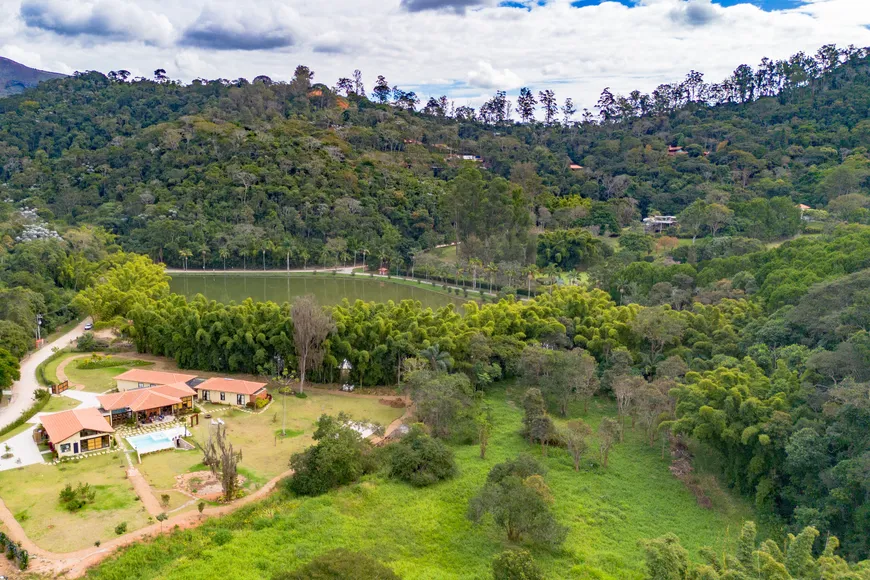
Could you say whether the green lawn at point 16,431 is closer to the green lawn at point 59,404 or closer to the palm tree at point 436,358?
the green lawn at point 59,404

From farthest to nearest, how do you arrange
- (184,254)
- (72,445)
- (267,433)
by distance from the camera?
(184,254) < (267,433) < (72,445)

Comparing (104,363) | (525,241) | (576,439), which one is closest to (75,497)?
(104,363)

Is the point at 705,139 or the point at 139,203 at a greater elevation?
the point at 705,139

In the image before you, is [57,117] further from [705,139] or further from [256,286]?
[705,139]

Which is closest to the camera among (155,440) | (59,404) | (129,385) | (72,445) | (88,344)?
(72,445)

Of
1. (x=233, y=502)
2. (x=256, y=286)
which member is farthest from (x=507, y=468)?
(x=256, y=286)

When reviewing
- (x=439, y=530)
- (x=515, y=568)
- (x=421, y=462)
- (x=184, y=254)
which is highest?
(x=184, y=254)

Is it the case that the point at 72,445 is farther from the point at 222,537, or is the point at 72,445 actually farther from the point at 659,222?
the point at 659,222
